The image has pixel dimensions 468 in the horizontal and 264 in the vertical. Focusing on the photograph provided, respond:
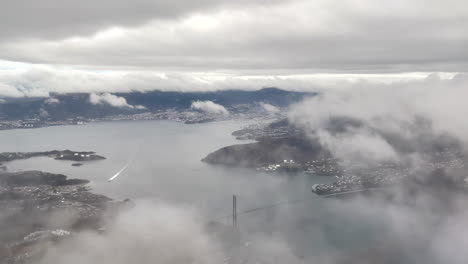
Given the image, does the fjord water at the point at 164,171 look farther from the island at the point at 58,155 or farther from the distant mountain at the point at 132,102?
the distant mountain at the point at 132,102

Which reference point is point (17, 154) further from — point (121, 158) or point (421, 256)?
point (421, 256)

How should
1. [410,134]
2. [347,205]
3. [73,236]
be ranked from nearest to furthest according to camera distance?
[73,236]
[347,205]
[410,134]

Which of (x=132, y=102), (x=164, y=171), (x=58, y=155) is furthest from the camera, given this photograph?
(x=132, y=102)

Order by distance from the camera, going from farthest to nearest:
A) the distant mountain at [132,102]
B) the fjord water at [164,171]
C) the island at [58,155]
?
the distant mountain at [132,102] < the island at [58,155] < the fjord water at [164,171]

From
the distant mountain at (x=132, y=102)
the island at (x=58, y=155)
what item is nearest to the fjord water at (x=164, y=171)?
the island at (x=58, y=155)

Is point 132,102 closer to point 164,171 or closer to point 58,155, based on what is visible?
point 58,155

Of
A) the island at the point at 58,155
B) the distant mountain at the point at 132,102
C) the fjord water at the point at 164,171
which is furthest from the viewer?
the distant mountain at the point at 132,102

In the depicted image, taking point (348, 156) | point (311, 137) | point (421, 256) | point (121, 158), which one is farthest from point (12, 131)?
point (421, 256)

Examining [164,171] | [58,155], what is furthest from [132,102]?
[164,171]

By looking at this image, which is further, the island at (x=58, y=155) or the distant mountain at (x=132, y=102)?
the distant mountain at (x=132, y=102)
